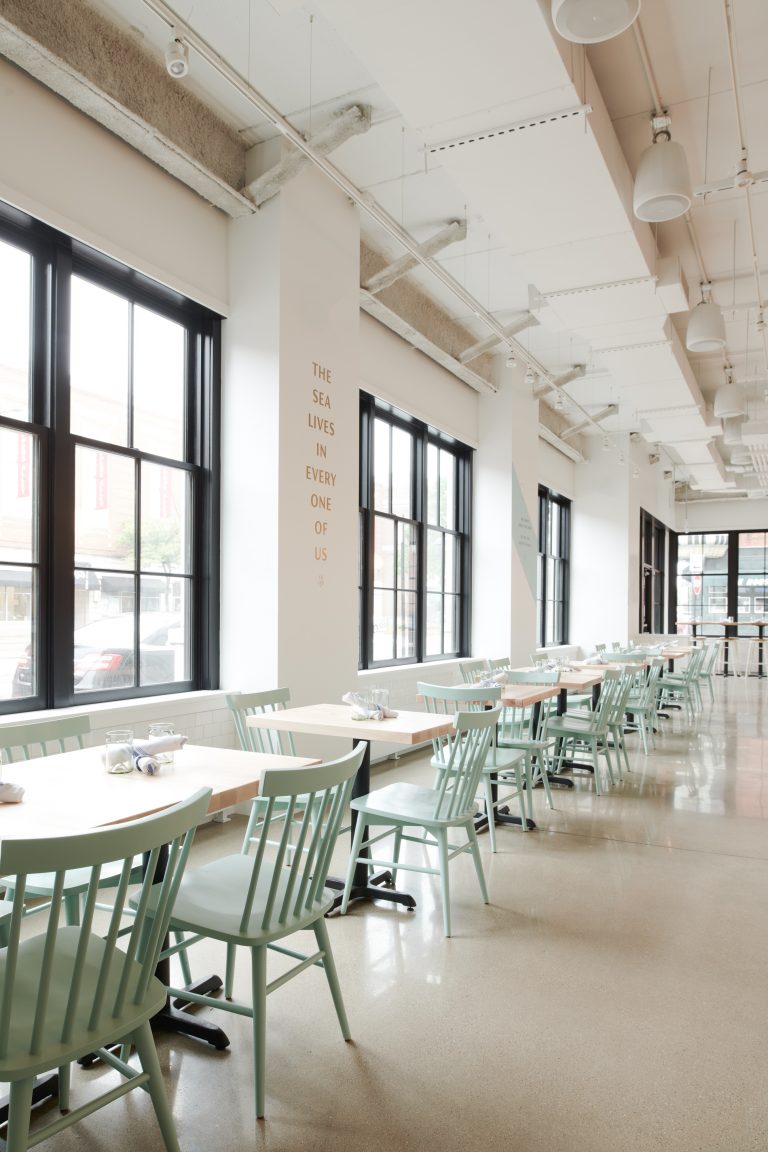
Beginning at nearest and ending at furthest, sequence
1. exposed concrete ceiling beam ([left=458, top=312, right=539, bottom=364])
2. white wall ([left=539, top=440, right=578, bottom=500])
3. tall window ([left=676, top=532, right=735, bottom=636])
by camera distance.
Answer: exposed concrete ceiling beam ([left=458, top=312, right=539, bottom=364]) → white wall ([left=539, top=440, right=578, bottom=500]) → tall window ([left=676, top=532, right=735, bottom=636])

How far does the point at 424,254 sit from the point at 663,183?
6.10ft

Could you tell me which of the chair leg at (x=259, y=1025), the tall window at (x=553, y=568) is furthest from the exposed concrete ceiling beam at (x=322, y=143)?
the tall window at (x=553, y=568)

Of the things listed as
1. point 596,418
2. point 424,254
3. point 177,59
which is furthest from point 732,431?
point 177,59

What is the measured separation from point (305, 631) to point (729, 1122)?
3408 millimetres

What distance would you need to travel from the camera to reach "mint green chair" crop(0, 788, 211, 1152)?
1381 mm

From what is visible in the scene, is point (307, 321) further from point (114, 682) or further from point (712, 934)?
point (712, 934)

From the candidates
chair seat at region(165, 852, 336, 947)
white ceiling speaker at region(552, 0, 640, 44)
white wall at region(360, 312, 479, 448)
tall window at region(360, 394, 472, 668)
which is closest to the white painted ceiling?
white ceiling speaker at region(552, 0, 640, 44)

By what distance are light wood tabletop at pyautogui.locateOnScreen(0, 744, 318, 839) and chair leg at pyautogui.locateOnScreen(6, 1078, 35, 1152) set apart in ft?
1.60

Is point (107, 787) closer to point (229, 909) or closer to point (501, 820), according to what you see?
point (229, 909)

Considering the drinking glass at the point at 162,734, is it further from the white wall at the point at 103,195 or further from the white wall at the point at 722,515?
the white wall at the point at 722,515

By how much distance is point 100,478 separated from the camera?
413 centimetres

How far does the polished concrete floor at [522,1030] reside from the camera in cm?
195

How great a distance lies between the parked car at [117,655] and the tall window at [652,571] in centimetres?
1052

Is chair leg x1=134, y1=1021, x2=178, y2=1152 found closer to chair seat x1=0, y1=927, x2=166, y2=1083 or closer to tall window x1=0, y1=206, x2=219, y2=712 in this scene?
chair seat x1=0, y1=927, x2=166, y2=1083
